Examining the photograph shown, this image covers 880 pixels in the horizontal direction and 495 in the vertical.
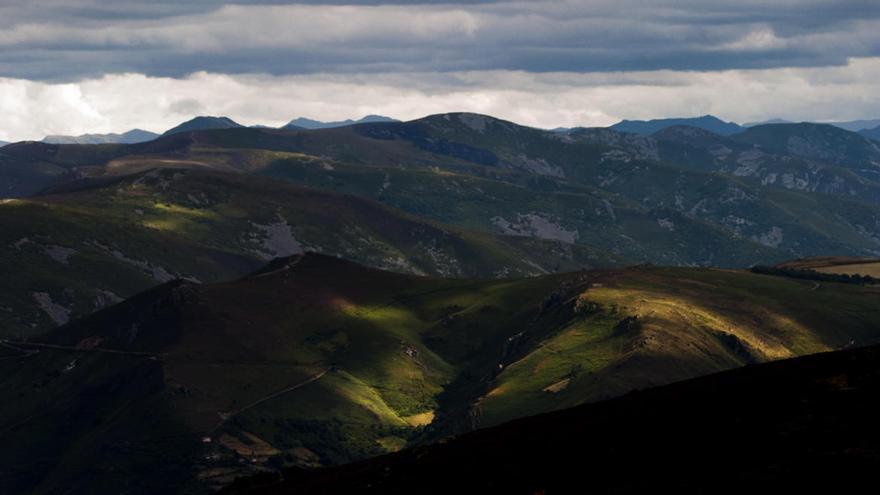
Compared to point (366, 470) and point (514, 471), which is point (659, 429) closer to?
point (514, 471)

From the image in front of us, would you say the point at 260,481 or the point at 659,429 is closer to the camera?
the point at 659,429

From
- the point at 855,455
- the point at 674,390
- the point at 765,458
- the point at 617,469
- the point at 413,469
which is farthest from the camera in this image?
the point at 674,390

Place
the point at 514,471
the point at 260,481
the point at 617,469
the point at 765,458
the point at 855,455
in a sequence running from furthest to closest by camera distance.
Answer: the point at 260,481 → the point at 514,471 → the point at 617,469 → the point at 765,458 → the point at 855,455

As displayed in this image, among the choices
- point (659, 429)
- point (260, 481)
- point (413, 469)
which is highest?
point (659, 429)

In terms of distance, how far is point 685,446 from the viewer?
71125 mm

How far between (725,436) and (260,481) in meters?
43.9

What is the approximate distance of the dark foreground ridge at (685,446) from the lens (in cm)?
6144

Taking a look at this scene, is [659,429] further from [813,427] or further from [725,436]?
[813,427]

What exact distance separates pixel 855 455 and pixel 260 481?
5475 cm

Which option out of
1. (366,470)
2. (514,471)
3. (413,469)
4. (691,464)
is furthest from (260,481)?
(691,464)

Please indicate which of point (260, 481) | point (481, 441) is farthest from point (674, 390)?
point (260, 481)

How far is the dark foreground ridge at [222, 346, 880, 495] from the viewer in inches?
2419

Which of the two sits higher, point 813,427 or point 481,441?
point 813,427

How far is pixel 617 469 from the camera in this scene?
6969cm
